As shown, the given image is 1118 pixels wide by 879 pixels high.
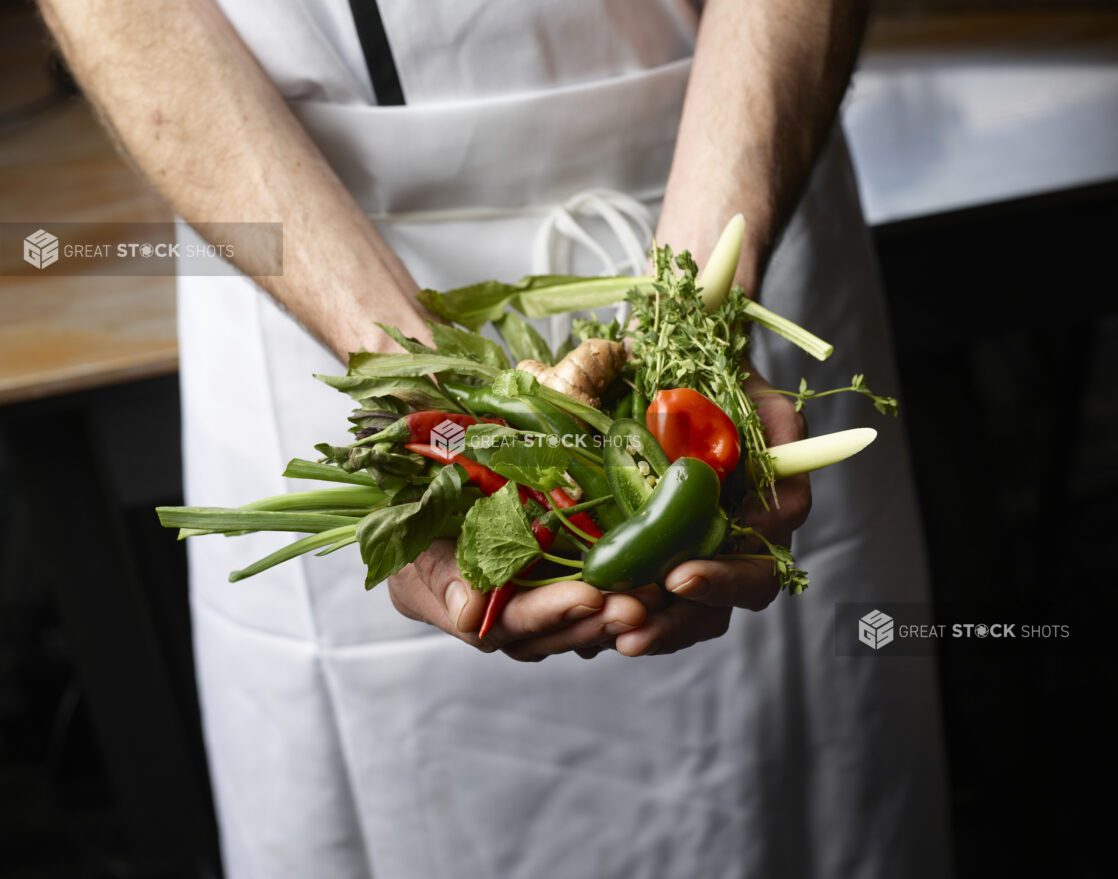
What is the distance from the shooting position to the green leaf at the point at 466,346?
62 cm

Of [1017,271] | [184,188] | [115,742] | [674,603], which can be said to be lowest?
[115,742]

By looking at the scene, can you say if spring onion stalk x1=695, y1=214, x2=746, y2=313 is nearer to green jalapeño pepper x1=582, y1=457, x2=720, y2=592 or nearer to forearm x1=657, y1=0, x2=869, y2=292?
forearm x1=657, y1=0, x2=869, y2=292

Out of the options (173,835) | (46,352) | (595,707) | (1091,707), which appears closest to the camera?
(595,707)

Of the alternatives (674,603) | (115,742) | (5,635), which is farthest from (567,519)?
(5,635)

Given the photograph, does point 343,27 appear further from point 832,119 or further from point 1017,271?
point 1017,271

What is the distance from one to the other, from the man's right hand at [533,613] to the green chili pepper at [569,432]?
0.18 ft

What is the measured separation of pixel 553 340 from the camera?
77 centimetres

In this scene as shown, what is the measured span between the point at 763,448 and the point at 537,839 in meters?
0.50

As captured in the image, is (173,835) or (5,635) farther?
(5,635)

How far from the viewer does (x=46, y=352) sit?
111 centimetres
